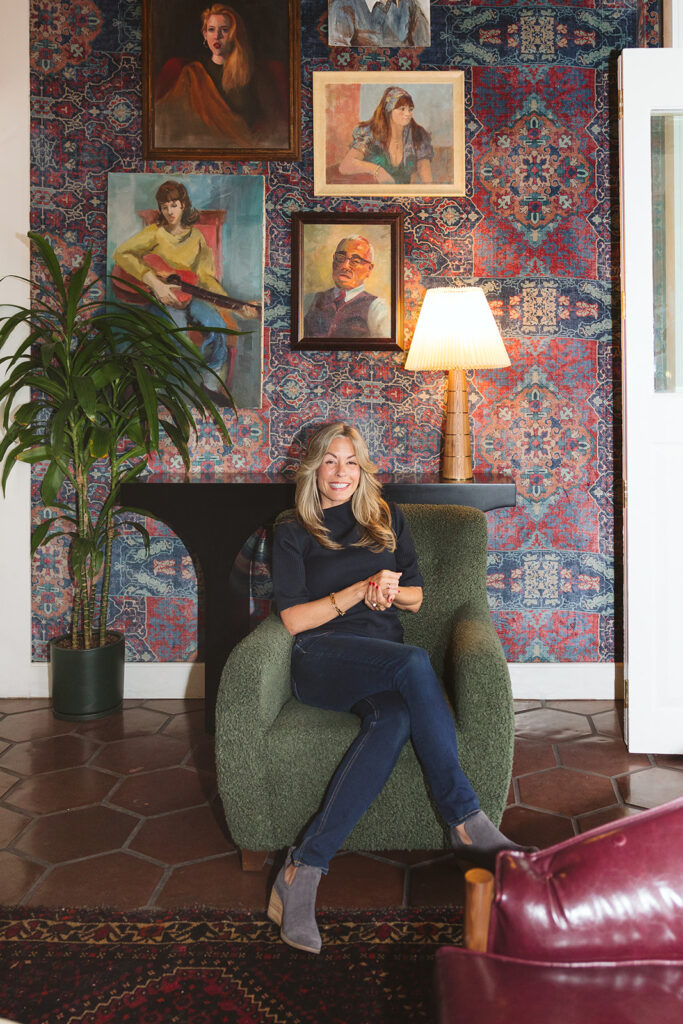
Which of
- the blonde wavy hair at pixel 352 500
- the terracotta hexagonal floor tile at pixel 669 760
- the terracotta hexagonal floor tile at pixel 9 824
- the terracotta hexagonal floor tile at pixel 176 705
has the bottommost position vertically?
the terracotta hexagonal floor tile at pixel 9 824

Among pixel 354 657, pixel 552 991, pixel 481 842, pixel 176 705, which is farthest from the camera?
pixel 176 705

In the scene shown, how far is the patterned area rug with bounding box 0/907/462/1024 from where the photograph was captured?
5.16 ft

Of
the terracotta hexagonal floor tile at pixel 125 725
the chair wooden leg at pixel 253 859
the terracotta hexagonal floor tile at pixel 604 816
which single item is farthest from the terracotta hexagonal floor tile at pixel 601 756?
the terracotta hexagonal floor tile at pixel 125 725

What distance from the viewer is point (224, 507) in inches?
119

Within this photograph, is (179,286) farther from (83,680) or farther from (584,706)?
(584,706)

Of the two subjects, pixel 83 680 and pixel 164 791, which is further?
pixel 83 680

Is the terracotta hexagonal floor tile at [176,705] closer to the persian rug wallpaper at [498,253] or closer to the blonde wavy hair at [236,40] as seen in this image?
the persian rug wallpaper at [498,253]

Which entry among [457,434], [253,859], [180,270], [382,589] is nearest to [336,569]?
[382,589]

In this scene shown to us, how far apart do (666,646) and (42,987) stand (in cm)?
215

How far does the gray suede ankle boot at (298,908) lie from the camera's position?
176cm

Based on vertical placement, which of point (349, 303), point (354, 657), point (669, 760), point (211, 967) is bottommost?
point (211, 967)

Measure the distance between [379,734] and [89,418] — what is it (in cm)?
163

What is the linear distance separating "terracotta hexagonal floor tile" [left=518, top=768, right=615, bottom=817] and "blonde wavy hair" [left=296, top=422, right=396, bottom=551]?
874mm

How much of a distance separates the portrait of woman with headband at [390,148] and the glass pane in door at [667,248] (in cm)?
88
